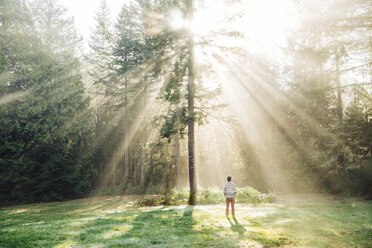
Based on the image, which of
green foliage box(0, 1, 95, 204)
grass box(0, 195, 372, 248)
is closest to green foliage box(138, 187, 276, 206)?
grass box(0, 195, 372, 248)

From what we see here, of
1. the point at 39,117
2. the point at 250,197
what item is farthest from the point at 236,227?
the point at 39,117

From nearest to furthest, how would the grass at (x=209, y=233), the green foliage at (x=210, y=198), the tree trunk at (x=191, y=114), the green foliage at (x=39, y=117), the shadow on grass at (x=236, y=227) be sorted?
the grass at (x=209, y=233) < the shadow on grass at (x=236, y=227) < the tree trunk at (x=191, y=114) < the green foliage at (x=210, y=198) < the green foliage at (x=39, y=117)

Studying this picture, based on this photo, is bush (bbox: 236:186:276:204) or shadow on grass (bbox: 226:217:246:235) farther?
bush (bbox: 236:186:276:204)

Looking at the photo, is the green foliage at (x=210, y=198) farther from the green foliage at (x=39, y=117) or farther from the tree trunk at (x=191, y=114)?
the green foliage at (x=39, y=117)

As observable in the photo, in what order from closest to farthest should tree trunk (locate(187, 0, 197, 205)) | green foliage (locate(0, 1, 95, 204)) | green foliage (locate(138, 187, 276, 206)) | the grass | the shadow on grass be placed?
the grass < the shadow on grass < tree trunk (locate(187, 0, 197, 205)) < green foliage (locate(138, 187, 276, 206)) < green foliage (locate(0, 1, 95, 204))

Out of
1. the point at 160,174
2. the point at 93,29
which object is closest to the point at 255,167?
the point at 160,174

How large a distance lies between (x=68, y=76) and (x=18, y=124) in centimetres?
601

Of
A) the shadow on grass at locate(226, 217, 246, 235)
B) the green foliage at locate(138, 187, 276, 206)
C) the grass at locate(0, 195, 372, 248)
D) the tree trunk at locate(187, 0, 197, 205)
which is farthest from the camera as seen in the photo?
the green foliage at locate(138, 187, 276, 206)

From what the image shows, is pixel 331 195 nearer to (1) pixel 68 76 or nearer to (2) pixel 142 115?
(2) pixel 142 115

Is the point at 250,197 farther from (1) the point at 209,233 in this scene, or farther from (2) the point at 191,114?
(1) the point at 209,233

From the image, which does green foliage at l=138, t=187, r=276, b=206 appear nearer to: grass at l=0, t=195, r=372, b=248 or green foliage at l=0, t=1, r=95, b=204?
grass at l=0, t=195, r=372, b=248

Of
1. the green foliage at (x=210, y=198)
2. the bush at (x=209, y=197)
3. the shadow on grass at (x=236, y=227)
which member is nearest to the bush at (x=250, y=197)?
the green foliage at (x=210, y=198)

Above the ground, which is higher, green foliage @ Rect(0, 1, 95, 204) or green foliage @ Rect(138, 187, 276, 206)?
green foliage @ Rect(0, 1, 95, 204)

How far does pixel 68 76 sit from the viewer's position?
22.7 meters
